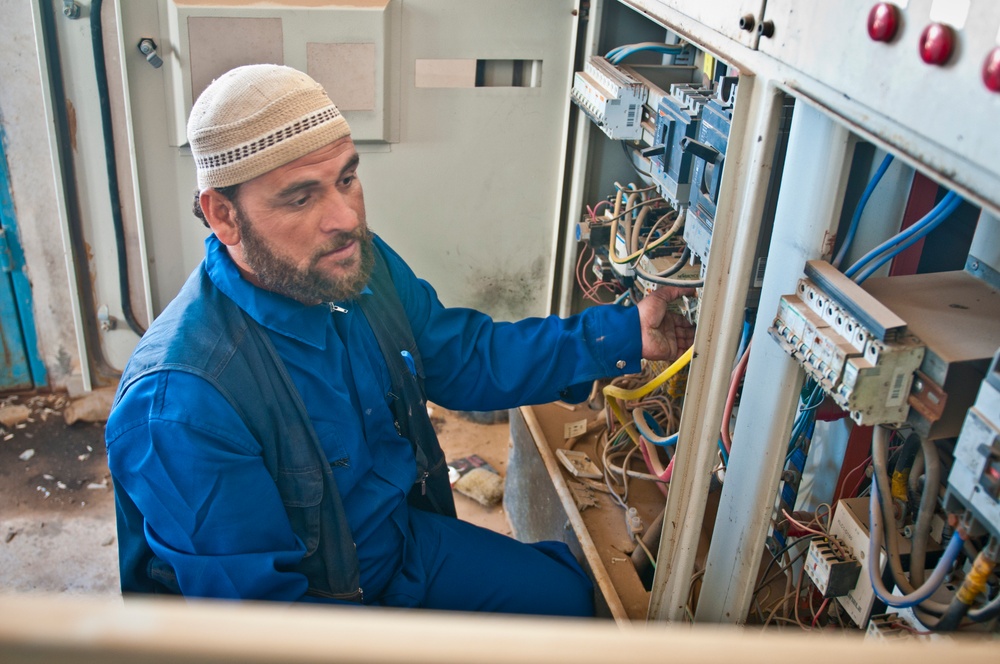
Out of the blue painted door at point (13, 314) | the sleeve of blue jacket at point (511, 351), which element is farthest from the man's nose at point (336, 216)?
the blue painted door at point (13, 314)

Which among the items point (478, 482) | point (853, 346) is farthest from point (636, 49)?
point (478, 482)

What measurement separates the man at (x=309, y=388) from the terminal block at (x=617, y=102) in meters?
0.47

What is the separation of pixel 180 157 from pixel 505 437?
4.34ft

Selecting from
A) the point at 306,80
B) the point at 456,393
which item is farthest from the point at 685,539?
the point at 306,80

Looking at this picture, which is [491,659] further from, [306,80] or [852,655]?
[306,80]

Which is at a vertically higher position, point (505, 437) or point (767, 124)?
point (767, 124)

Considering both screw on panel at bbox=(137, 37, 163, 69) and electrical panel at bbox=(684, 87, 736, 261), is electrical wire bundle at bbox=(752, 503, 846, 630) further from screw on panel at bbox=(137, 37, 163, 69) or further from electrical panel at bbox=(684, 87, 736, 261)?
screw on panel at bbox=(137, 37, 163, 69)

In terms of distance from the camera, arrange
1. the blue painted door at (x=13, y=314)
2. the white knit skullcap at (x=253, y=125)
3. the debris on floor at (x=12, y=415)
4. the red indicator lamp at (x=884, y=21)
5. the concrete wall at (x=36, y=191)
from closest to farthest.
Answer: the red indicator lamp at (x=884, y=21)
the white knit skullcap at (x=253, y=125)
the concrete wall at (x=36, y=191)
the blue painted door at (x=13, y=314)
the debris on floor at (x=12, y=415)

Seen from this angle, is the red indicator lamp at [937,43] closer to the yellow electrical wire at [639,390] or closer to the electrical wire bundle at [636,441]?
the yellow electrical wire at [639,390]

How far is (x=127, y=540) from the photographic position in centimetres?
150

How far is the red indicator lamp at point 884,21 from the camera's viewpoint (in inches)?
36.9

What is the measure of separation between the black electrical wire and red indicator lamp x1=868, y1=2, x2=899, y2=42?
199 centimetres

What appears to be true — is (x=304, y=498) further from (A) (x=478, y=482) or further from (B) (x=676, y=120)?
(A) (x=478, y=482)

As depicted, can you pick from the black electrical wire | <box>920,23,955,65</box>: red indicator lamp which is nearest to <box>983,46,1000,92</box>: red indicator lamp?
<box>920,23,955,65</box>: red indicator lamp
